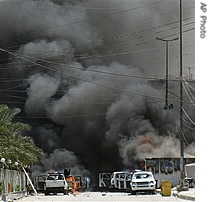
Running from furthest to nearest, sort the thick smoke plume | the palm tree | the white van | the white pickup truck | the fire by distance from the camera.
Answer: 1. the thick smoke plume
2. the fire
3. the white van
4. the white pickup truck
5. the palm tree

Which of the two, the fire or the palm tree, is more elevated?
the palm tree

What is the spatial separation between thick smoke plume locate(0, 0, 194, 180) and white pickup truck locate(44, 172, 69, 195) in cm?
825

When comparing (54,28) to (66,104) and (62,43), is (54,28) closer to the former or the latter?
(62,43)

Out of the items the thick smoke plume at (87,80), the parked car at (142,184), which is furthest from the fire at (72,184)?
the parked car at (142,184)

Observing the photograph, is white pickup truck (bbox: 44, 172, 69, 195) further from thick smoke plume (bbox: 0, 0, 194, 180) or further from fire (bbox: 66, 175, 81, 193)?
thick smoke plume (bbox: 0, 0, 194, 180)

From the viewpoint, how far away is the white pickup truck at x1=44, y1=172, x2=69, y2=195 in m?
33.7

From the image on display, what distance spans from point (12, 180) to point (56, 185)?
3105mm

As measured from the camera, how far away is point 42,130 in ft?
145

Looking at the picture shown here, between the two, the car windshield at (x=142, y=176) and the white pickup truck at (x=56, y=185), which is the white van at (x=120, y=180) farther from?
the white pickup truck at (x=56, y=185)

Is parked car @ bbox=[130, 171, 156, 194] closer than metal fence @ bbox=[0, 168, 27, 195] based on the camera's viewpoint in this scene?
No

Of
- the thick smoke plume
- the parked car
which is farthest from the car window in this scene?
the thick smoke plume

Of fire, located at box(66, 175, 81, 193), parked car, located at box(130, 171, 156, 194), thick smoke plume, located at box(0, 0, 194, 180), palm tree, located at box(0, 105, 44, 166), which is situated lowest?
fire, located at box(66, 175, 81, 193)
